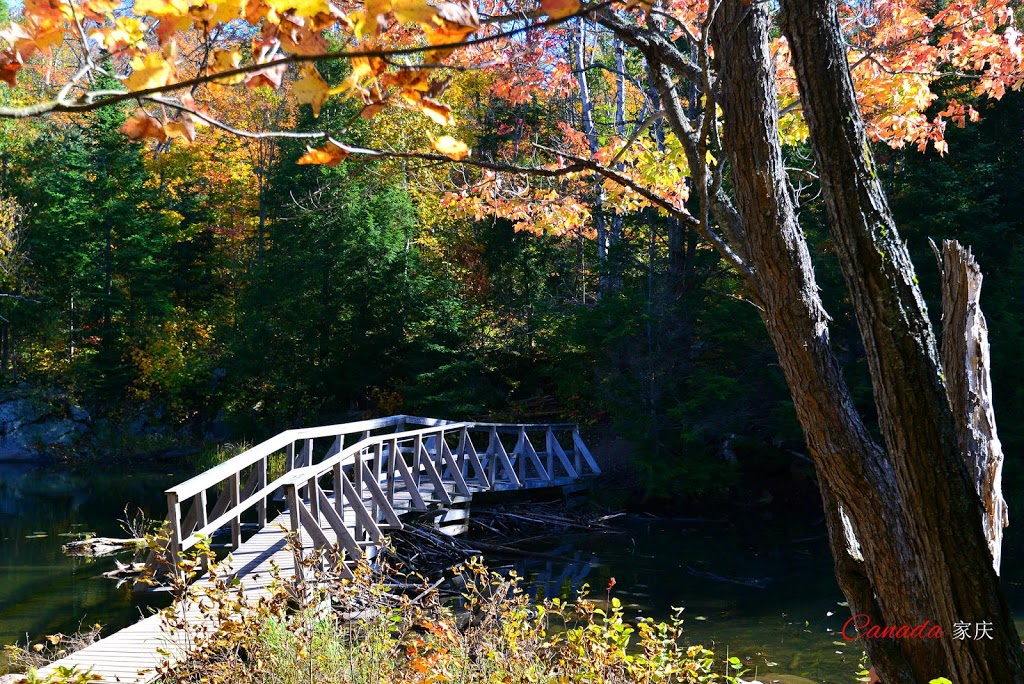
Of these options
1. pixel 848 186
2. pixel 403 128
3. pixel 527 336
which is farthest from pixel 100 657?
pixel 403 128

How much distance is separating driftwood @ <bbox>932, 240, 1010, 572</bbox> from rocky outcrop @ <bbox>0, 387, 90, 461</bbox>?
22.6m

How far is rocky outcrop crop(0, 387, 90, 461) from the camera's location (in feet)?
71.9

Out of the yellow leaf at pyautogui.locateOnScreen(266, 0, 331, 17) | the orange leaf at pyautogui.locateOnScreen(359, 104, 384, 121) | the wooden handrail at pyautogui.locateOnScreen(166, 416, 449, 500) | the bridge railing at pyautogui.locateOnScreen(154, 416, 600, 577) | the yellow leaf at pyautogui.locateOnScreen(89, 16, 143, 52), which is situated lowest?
the bridge railing at pyautogui.locateOnScreen(154, 416, 600, 577)

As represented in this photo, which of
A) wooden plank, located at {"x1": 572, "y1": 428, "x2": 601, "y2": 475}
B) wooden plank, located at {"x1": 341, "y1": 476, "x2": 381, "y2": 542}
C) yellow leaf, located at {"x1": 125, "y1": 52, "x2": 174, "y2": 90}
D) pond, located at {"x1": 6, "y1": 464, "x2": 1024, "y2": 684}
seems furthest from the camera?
wooden plank, located at {"x1": 572, "y1": 428, "x2": 601, "y2": 475}

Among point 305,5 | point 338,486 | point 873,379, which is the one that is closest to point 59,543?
point 338,486

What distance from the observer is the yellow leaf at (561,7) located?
1.44 meters

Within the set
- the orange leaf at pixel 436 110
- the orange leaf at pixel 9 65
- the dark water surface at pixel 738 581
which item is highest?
the orange leaf at pixel 9 65

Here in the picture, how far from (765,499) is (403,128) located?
12738mm

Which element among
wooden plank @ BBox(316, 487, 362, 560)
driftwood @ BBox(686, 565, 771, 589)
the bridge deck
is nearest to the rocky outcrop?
wooden plank @ BBox(316, 487, 362, 560)

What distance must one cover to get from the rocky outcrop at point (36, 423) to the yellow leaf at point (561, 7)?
23.4 meters

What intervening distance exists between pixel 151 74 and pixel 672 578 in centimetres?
946

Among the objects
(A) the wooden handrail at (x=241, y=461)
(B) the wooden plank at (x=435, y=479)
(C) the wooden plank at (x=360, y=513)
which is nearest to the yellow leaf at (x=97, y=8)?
(A) the wooden handrail at (x=241, y=461)

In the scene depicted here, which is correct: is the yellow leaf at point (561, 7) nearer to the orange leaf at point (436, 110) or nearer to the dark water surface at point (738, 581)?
the orange leaf at point (436, 110)

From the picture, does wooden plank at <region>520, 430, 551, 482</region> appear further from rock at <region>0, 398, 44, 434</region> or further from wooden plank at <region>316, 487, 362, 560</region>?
rock at <region>0, 398, 44, 434</region>
